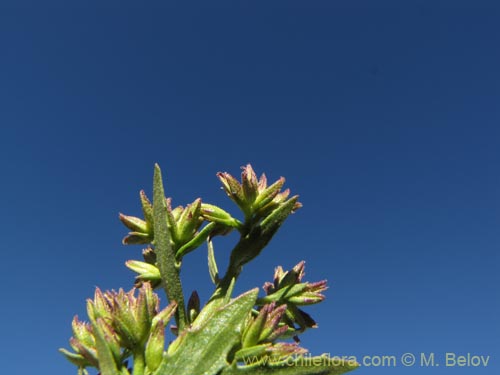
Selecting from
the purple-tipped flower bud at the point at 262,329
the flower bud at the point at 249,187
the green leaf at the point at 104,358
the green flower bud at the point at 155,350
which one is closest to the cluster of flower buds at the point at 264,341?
the purple-tipped flower bud at the point at 262,329

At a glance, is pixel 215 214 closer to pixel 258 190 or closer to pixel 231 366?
pixel 258 190

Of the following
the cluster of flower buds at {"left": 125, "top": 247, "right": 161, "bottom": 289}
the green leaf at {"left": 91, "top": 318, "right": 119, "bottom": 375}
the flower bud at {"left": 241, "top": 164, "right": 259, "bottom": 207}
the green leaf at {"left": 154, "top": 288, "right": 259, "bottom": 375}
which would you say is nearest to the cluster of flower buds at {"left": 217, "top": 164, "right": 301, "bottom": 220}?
the flower bud at {"left": 241, "top": 164, "right": 259, "bottom": 207}

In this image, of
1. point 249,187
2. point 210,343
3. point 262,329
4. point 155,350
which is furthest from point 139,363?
point 249,187

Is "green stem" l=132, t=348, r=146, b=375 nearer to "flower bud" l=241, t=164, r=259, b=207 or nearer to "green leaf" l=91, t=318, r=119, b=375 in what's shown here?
"green leaf" l=91, t=318, r=119, b=375

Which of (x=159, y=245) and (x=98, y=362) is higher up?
(x=159, y=245)

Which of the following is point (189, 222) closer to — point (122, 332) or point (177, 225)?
point (177, 225)

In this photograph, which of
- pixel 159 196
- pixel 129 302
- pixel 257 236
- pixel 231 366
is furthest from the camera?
pixel 257 236

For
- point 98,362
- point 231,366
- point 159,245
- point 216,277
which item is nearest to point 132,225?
point 159,245
